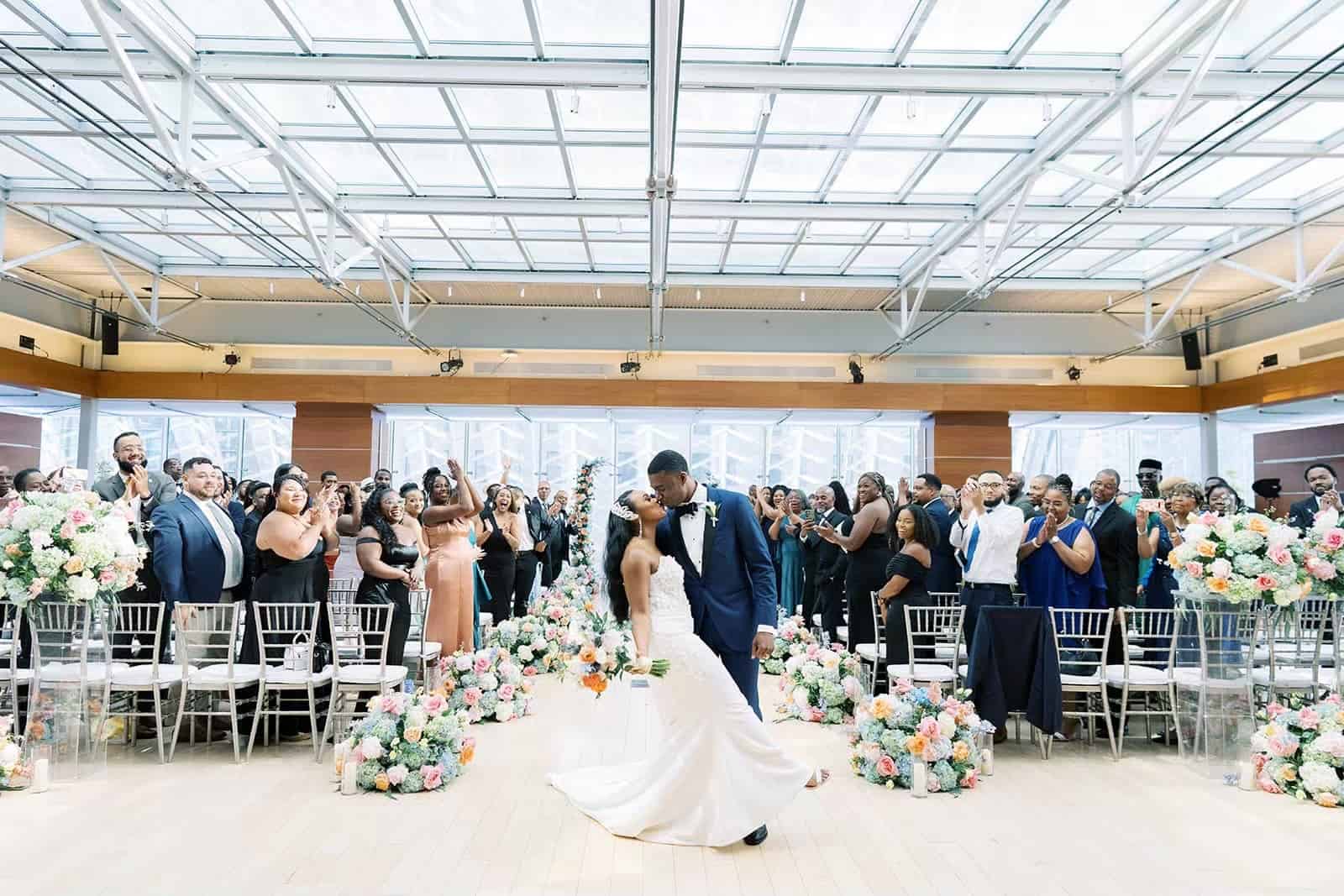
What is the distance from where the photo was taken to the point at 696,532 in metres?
4.53

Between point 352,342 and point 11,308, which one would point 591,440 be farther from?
point 11,308

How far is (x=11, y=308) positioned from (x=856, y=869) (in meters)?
14.5

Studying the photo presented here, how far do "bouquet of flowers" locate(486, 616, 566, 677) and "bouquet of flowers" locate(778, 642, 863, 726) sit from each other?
2214 mm

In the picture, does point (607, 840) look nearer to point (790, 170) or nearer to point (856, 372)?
point (790, 170)

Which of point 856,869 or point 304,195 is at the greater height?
point 304,195

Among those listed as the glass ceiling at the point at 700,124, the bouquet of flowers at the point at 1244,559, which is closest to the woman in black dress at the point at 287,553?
the glass ceiling at the point at 700,124

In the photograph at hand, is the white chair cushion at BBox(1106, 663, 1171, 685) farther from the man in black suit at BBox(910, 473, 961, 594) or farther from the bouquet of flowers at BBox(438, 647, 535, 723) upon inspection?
the bouquet of flowers at BBox(438, 647, 535, 723)

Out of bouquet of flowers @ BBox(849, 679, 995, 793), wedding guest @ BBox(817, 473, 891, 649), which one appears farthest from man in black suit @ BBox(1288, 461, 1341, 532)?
bouquet of flowers @ BBox(849, 679, 995, 793)

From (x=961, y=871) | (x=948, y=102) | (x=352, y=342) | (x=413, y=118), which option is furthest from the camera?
(x=352, y=342)

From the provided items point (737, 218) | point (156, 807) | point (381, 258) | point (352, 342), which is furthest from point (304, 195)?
point (156, 807)

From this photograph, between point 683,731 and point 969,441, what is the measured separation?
12.7 meters

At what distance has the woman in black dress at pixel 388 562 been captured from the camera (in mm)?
6164

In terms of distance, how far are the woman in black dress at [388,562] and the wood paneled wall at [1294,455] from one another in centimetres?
1382

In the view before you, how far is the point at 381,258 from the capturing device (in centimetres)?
1213
